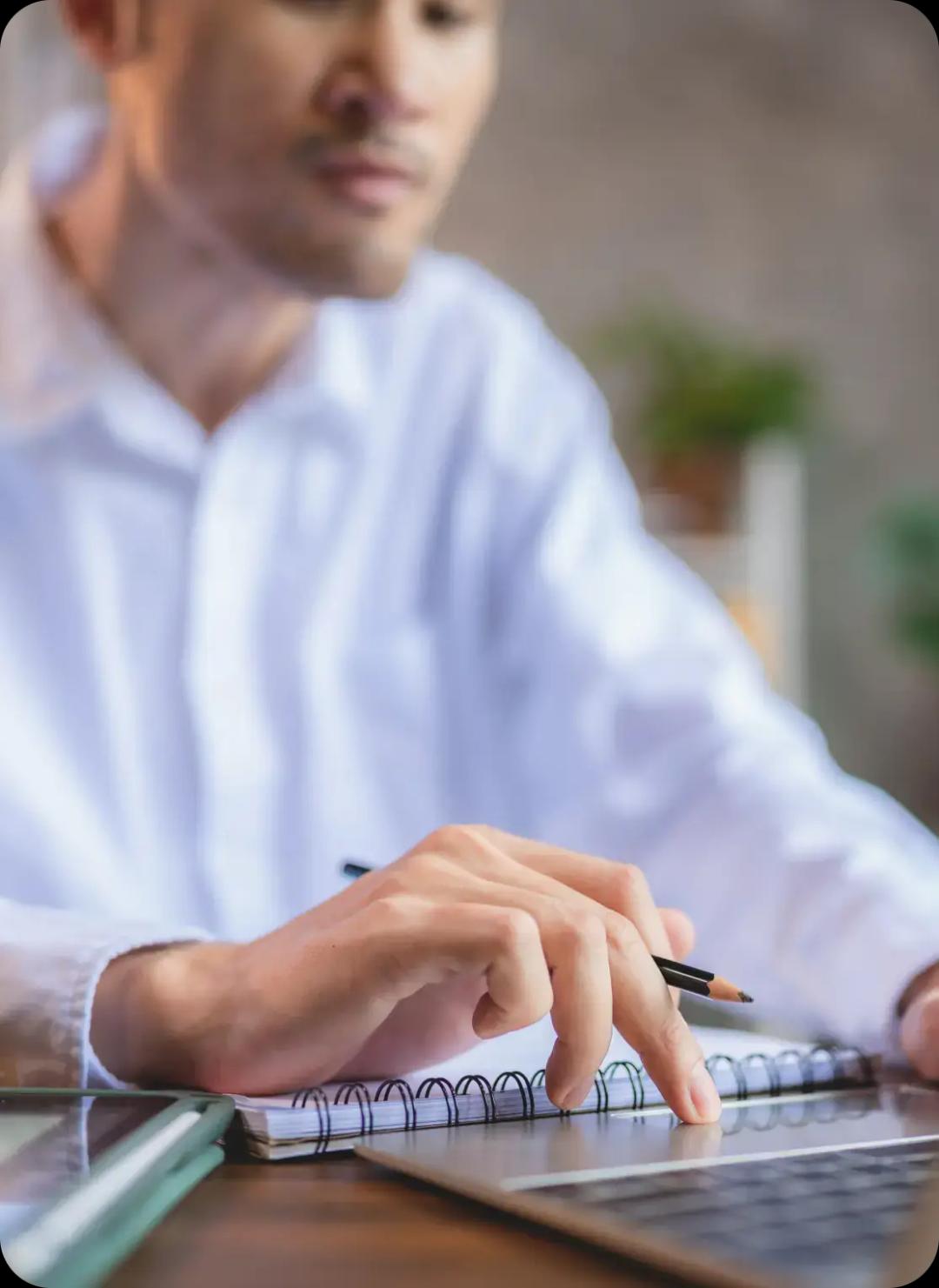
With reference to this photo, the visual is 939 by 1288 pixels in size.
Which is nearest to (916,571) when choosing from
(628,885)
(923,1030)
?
(923,1030)

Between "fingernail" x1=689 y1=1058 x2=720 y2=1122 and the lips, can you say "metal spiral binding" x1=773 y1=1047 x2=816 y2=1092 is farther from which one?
the lips

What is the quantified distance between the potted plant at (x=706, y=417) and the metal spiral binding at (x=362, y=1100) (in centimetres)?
208

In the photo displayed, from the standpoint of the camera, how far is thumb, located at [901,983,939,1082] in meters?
0.55

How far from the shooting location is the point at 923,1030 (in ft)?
1.85

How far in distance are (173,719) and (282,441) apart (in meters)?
0.20

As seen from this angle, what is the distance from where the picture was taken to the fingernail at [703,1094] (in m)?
0.45

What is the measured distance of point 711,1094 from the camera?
451mm

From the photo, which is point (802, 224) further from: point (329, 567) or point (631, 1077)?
point (631, 1077)

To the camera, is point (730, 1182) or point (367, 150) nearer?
point (730, 1182)

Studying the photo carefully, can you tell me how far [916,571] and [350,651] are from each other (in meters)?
2.06

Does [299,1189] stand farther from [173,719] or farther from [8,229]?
[8,229]

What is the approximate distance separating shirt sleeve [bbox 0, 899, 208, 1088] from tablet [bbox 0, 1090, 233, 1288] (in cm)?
7

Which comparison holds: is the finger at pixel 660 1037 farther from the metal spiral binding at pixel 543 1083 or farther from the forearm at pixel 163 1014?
the forearm at pixel 163 1014

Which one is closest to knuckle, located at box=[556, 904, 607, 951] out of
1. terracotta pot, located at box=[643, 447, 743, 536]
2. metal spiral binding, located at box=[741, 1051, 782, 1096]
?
metal spiral binding, located at box=[741, 1051, 782, 1096]
